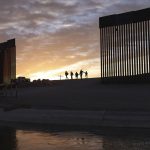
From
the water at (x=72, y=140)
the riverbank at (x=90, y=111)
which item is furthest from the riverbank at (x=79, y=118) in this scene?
the water at (x=72, y=140)

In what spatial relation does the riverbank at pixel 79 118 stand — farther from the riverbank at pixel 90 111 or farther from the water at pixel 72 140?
the water at pixel 72 140

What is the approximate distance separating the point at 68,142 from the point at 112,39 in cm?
2194

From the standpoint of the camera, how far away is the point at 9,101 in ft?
94.7

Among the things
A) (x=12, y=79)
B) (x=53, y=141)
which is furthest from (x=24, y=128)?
(x=12, y=79)

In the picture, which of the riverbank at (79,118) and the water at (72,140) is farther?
the riverbank at (79,118)

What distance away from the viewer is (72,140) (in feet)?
48.5

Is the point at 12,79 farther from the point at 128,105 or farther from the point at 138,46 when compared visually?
the point at 128,105

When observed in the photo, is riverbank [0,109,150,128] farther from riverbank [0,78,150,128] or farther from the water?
the water

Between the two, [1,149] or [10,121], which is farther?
[10,121]

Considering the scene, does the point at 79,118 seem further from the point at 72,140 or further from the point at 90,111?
the point at 72,140

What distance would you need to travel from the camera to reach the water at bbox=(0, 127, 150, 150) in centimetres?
1334

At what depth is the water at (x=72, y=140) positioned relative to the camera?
13344 millimetres

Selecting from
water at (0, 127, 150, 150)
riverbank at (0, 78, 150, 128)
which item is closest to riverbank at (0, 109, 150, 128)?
riverbank at (0, 78, 150, 128)

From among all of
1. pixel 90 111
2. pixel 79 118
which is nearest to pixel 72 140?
pixel 79 118
